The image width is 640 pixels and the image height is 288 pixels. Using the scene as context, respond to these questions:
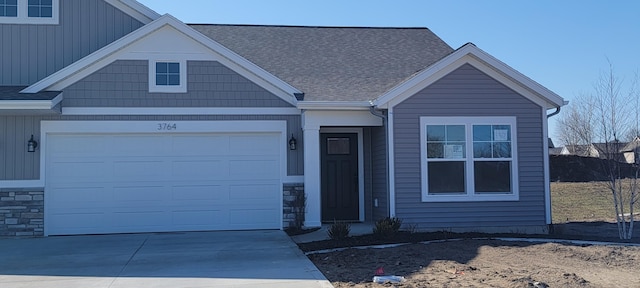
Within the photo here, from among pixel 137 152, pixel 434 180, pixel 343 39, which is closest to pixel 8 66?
pixel 137 152

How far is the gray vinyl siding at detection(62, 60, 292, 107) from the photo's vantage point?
1174cm

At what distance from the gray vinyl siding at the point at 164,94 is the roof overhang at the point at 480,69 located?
2343 millimetres

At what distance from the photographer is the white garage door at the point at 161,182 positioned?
11.8 meters

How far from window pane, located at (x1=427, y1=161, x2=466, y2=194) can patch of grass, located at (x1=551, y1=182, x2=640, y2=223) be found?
3536mm

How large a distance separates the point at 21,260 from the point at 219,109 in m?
4.70

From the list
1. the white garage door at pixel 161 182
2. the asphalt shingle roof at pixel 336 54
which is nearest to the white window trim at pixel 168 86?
the white garage door at pixel 161 182

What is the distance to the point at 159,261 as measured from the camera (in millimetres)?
8664

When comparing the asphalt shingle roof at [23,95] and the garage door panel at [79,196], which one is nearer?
the asphalt shingle roof at [23,95]

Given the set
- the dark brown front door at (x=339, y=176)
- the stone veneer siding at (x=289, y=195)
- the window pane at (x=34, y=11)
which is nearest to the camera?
the stone veneer siding at (x=289, y=195)

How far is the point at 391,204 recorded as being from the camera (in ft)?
38.1

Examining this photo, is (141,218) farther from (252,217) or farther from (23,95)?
(23,95)

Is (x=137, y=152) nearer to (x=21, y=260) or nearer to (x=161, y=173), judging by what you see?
(x=161, y=173)

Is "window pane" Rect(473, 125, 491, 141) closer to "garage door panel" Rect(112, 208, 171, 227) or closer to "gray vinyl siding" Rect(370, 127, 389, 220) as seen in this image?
"gray vinyl siding" Rect(370, 127, 389, 220)

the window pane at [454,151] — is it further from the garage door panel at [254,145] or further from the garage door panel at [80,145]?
the garage door panel at [80,145]
